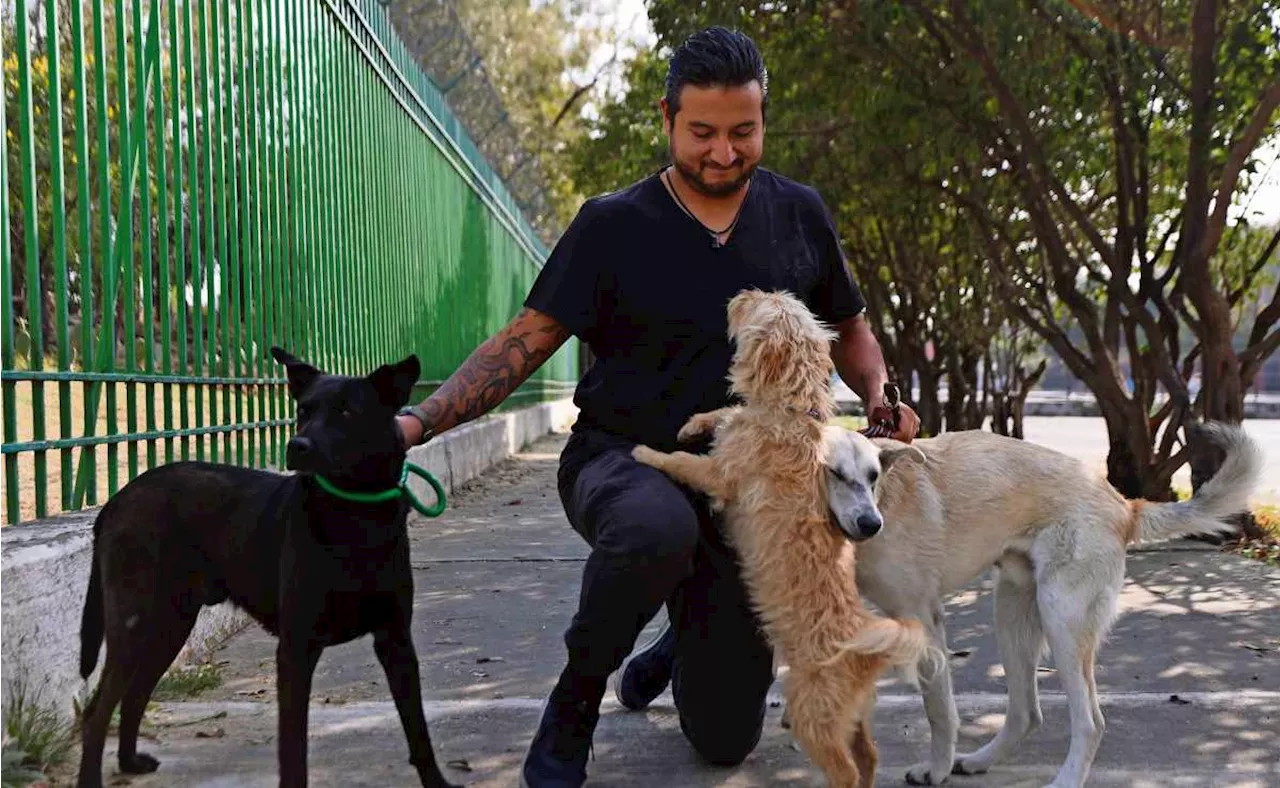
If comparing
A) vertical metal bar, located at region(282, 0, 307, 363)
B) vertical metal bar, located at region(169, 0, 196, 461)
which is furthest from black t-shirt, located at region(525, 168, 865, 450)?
vertical metal bar, located at region(282, 0, 307, 363)

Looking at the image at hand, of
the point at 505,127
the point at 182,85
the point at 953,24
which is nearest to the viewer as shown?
the point at 182,85

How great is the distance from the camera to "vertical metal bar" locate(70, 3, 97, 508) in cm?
421

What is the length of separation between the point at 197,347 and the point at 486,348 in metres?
2.40

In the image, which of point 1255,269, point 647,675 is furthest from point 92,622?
point 1255,269

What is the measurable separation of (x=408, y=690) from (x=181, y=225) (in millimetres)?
2739

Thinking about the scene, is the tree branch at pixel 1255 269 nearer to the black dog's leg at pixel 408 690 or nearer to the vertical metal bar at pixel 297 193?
the vertical metal bar at pixel 297 193

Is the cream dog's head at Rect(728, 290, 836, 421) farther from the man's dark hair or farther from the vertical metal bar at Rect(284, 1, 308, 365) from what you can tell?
the vertical metal bar at Rect(284, 1, 308, 365)

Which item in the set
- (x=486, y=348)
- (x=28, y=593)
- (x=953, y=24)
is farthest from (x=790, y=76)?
(x=28, y=593)

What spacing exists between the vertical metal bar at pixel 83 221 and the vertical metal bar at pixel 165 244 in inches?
17.4

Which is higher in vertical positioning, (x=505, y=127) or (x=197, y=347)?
(x=505, y=127)

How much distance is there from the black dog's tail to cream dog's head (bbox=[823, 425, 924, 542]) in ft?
6.76

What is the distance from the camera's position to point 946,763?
3.57 m

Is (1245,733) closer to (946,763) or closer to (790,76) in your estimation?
(946,763)

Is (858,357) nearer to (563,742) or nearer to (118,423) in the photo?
(563,742)
